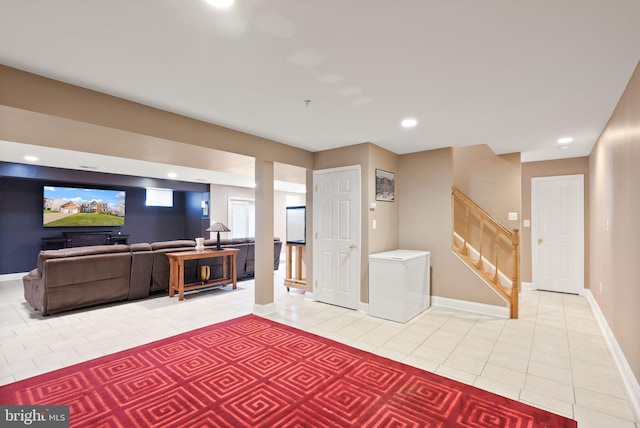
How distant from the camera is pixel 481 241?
4.57 meters

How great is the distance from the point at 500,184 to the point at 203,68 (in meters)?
4.81

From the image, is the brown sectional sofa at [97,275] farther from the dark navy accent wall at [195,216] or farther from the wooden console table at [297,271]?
the dark navy accent wall at [195,216]

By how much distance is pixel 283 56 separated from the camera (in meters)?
2.12

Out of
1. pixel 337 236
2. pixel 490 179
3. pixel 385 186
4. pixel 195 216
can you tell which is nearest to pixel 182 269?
pixel 337 236

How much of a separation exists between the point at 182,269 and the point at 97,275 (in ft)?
3.73

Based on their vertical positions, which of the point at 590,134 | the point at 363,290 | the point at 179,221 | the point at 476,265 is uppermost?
the point at 590,134

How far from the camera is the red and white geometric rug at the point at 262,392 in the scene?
2014 mm

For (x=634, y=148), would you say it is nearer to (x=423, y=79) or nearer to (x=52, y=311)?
(x=423, y=79)

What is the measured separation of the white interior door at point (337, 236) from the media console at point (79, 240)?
633 centimetres

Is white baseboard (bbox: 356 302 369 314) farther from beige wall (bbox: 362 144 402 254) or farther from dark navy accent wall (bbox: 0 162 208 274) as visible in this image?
dark navy accent wall (bbox: 0 162 208 274)

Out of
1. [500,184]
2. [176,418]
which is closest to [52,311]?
[176,418]

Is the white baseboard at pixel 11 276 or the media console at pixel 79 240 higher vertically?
the media console at pixel 79 240

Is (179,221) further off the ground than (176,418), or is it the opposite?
(179,221)

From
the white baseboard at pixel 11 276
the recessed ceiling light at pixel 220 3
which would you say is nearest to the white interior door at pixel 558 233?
the recessed ceiling light at pixel 220 3
